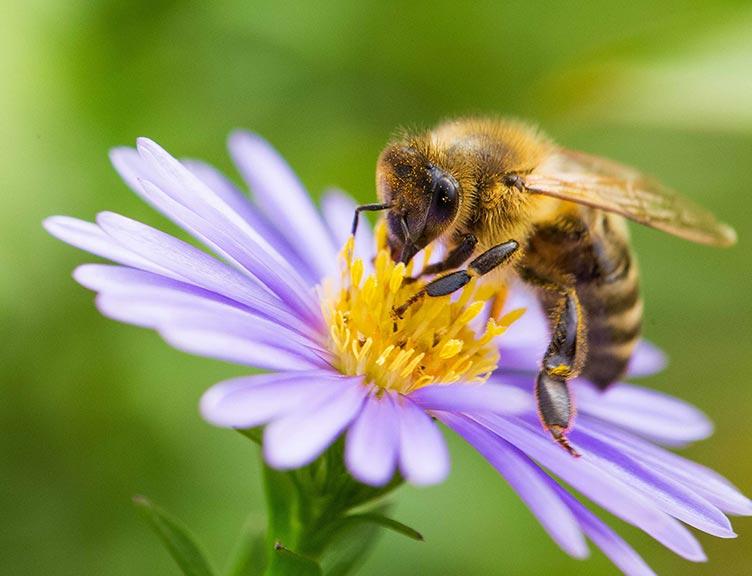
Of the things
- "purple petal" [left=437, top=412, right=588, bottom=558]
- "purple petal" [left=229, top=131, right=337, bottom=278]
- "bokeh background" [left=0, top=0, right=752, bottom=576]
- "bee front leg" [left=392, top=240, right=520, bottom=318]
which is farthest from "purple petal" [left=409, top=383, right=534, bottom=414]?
"bokeh background" [left=0, top=0, right=752, bottom=576]

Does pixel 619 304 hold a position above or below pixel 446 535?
above

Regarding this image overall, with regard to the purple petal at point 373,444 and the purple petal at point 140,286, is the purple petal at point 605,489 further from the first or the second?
the purple petal at point 140,286

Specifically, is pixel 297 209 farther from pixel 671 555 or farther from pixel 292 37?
pixel 671 555

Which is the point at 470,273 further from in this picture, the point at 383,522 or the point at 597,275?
the point at 383,522

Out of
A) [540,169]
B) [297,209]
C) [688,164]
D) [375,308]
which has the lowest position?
[375,308]

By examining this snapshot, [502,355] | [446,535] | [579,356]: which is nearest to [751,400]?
[446,535]

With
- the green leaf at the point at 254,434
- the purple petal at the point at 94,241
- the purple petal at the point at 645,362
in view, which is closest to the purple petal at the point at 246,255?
the purple petal at the point at 94,241

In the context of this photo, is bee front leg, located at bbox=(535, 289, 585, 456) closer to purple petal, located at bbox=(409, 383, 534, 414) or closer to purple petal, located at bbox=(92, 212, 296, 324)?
purple petal, located at bbox=(409, 383, 534, 414)

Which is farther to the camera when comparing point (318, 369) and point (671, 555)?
point (671, 555)
